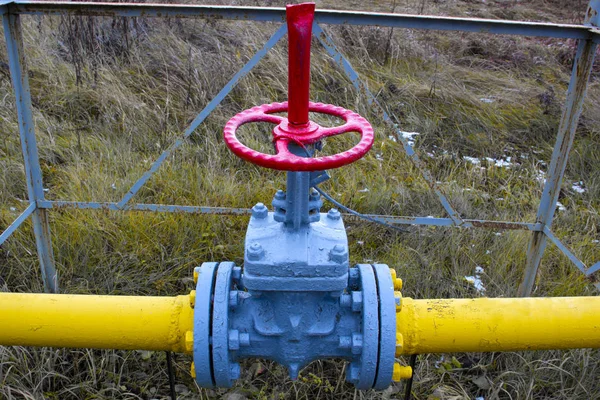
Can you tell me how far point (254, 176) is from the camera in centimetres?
322

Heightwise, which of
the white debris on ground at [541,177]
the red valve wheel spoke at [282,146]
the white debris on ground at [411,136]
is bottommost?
the white debris on ground at [541,177]

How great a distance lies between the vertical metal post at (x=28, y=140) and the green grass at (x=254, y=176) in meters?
0.13

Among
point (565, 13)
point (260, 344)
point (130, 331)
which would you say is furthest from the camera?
point (565, 13)

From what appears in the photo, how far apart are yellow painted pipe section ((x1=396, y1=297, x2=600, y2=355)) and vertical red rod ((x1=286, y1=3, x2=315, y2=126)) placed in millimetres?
496

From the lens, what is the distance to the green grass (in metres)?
2.06

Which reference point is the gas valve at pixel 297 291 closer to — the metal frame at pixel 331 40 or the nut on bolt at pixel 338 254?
the nut on bolt at pixel 338 254

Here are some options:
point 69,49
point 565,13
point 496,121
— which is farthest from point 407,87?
point 565,13

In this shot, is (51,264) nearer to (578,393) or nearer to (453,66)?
(578,393)

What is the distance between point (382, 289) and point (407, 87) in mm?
3500

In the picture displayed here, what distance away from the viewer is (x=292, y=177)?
1043 mm

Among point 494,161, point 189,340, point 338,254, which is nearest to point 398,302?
point 338,254

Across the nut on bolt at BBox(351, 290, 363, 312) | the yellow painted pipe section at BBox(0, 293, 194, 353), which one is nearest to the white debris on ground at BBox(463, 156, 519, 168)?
the nut on bolt at BBox(351, 290, 363, 312)

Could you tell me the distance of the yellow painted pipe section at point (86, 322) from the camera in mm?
1005

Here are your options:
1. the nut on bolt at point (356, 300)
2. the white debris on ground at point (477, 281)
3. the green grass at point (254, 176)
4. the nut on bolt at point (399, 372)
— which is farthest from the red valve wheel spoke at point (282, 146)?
the white debris on ground at point (477, 281)
